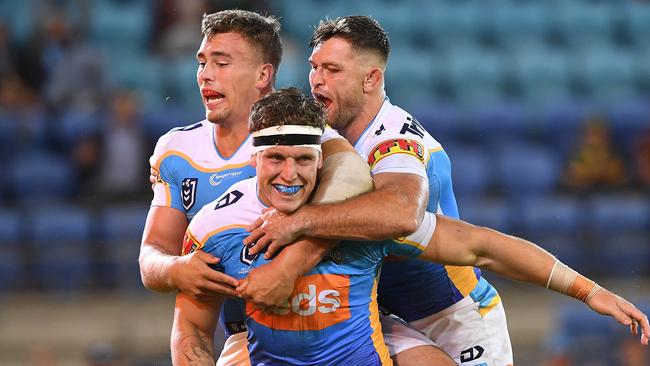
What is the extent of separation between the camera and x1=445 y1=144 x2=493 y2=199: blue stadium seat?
37.7 feet

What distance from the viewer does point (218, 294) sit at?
14.4ft

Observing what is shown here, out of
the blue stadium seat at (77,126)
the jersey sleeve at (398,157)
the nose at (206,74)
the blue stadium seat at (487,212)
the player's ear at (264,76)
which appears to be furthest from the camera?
the blue stadium seat at (77,126)

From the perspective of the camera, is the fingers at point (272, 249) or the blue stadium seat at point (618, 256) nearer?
the fingers at point (272, 249)

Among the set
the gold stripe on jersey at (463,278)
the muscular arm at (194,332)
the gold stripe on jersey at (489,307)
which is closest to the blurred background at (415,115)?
the gold stripe on jersey at (489,307)

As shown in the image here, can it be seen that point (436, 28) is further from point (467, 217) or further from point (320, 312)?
point (320, 312)

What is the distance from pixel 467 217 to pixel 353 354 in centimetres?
646

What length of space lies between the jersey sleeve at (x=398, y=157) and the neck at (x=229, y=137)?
0.63 m

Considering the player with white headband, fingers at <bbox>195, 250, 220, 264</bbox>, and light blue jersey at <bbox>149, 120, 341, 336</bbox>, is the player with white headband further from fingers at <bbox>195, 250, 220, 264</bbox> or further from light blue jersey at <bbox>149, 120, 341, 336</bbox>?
light blue jersey at <bbox>149, 120, 341, 336</bbox>

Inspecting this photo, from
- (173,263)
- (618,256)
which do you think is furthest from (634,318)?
(618,256)

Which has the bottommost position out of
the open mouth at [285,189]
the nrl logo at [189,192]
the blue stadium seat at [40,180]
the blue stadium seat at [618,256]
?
the blue stadium seat at [618,256]

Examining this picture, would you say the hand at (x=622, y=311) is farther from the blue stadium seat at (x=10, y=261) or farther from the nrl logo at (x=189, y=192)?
the blue stadium seat at (x=10, y=261)

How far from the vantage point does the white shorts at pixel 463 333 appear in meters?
5.40

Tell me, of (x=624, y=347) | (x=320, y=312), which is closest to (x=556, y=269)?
(x=320, y=312)

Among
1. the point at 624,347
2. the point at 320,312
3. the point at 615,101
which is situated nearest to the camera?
the point at 320,312
